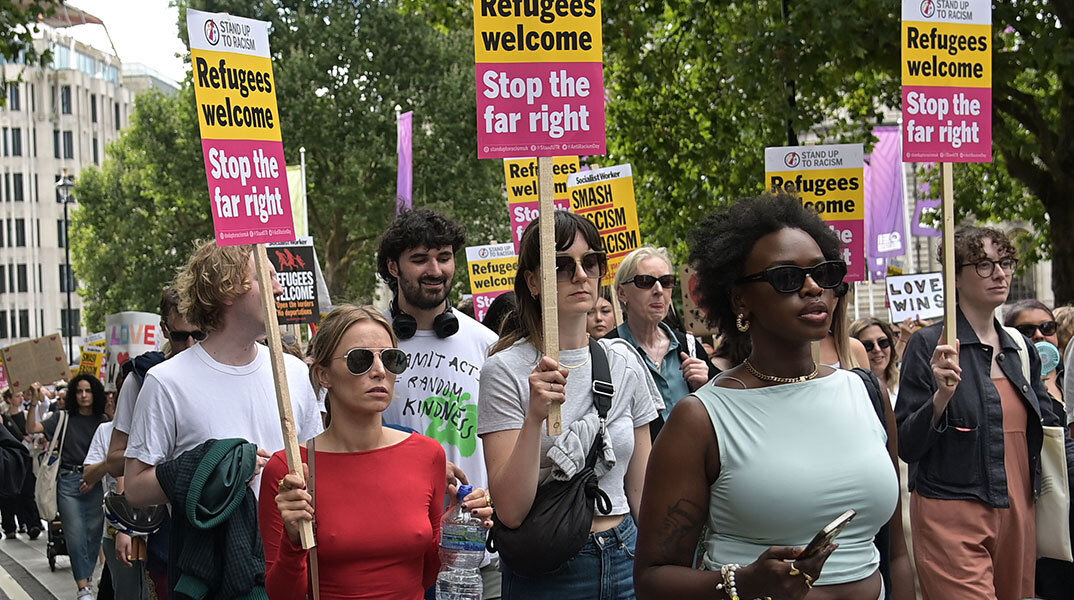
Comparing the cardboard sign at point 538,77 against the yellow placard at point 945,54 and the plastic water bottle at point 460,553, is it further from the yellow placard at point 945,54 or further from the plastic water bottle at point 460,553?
the yellow placard at point 945,54

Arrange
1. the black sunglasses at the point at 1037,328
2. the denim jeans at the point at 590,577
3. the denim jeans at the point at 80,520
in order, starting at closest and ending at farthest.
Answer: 1. the denim jeans at the point at 590,577
2. the black sunglasses at the point at 1037,328
3. the denim jeans at the point at 80,520

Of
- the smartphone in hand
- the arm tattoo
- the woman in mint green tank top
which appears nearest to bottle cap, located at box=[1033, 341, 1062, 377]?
the woman in mint green tank top

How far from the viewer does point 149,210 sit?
45.4 metres

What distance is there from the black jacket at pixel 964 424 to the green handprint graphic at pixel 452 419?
2.03 metres

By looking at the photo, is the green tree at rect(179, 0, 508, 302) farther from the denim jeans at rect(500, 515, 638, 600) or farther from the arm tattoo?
the arm tattoo

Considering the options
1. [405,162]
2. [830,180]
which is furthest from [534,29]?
[405,162]

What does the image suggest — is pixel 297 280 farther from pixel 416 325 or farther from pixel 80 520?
pixel 416 325

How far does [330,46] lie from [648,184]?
21.8 meters

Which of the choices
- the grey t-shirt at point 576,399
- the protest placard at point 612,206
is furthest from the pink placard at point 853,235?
the grey t-shirt at point 576,399

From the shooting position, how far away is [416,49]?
129ft

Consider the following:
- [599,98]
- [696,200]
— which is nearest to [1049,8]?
[696,200]

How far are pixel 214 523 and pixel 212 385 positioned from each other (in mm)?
523

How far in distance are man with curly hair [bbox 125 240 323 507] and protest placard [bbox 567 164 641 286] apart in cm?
460

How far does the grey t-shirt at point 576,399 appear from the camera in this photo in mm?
4395
